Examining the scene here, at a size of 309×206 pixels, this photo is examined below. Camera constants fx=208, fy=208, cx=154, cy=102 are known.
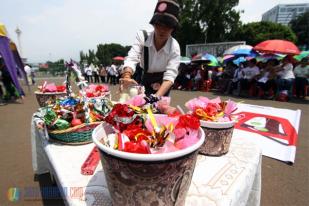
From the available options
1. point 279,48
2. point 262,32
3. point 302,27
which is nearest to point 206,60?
point 279,48

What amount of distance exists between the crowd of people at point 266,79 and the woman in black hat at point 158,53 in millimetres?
6126

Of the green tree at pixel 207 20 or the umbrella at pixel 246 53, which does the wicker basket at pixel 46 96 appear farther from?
the green tree at pixel 207 20

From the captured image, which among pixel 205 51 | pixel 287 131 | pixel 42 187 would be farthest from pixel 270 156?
pixel 205 51

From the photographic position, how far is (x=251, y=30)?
87.0 ft

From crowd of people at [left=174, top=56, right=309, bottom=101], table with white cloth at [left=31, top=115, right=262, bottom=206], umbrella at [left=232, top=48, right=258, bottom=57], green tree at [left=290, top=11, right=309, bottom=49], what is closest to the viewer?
table with white cloth at [left=31, top=115, right=262, bottom=206]

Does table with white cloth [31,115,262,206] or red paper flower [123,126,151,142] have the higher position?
red paper flower [123,126,151,142]

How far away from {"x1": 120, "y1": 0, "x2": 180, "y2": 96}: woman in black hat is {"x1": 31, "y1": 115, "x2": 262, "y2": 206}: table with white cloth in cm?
53

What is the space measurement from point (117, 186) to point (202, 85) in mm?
9071

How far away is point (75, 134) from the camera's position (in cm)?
114

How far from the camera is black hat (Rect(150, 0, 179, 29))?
4.17 feet

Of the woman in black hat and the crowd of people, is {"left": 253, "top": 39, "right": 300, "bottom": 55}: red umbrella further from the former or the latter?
the woman in black hat

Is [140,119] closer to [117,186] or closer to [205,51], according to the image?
[117,186]

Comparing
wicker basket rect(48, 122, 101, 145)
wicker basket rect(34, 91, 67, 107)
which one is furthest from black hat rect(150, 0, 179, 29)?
wicker basket rect(34, 91, 67, 107)

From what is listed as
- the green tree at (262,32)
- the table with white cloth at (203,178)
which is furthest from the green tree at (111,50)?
the table with white cloth at (203,178)
